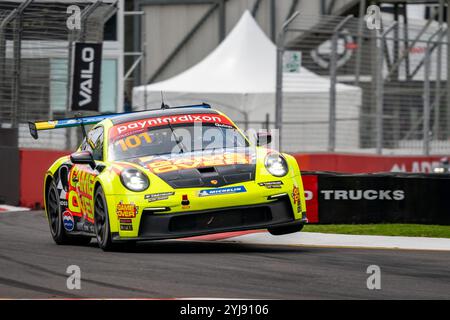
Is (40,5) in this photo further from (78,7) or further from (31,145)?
Result: (31,145)

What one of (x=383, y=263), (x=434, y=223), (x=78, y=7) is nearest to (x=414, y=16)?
(x=78, y=7)

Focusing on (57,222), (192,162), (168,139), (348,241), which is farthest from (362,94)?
(192,162)

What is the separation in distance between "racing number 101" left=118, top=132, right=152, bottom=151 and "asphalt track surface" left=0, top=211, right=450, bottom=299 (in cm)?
99

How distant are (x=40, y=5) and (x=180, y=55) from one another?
23277 mm

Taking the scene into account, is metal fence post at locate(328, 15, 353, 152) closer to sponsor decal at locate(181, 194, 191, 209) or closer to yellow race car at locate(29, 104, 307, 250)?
yellow race car at locate(29, 104, 307, 250)

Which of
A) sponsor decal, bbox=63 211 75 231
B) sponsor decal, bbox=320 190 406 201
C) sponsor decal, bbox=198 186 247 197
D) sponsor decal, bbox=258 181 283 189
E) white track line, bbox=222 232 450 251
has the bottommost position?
white track line, bbox=222 232 450 251

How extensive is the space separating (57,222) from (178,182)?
2470mm

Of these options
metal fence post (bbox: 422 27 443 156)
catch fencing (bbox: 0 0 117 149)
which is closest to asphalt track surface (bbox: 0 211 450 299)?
catch fencing (bbox: 0 0 117 149)

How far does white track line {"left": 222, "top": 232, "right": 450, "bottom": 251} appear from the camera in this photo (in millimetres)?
12201

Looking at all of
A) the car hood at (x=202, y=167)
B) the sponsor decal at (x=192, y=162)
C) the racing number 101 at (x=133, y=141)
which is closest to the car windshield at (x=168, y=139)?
the racing number 101 at (x=133, y=141)

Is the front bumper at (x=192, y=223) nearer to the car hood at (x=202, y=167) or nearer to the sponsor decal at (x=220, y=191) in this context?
the sponsor decal at (x=220, y=191)

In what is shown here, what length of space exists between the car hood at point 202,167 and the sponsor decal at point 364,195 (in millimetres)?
3090

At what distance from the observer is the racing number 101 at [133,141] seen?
12.0 meters
